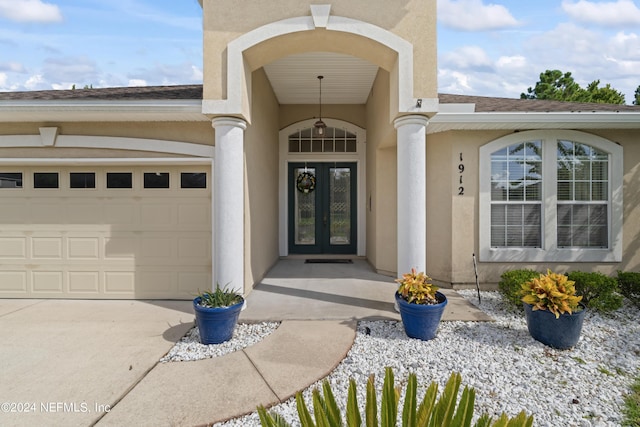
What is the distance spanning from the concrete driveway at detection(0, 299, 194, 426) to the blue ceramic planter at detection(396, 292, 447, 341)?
2915mm

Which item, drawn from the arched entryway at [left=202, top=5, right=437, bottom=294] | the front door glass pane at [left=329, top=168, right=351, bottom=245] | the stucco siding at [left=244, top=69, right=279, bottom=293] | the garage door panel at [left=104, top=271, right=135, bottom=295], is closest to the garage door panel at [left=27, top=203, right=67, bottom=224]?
the garage door panel at [left=104, top=271, right=135, bottom=295]

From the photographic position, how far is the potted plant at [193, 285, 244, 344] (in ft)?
12.0

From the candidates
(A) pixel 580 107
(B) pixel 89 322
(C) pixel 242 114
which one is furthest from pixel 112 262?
(A) pixel 580 107

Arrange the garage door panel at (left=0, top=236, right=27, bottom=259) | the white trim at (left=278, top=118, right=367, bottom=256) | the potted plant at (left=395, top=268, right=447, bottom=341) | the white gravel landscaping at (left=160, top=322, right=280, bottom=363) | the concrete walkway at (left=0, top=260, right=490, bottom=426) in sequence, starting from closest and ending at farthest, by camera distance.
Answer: the concrete walkway at (left=0, top=260, right=490, bottom=426) → the white gravel landscaping at (left=160, top=322, right=280, bottom=363) → the potted plant at (left=395, top=268, right=447, bottom=341) → the garage door panel at (left=0, top=236, right=27, bottom=259) → the white trim at (left=278, top=118, right=367, bottom=256)

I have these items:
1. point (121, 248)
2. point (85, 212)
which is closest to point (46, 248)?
point (85, 212)

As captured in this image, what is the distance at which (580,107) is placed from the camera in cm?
574

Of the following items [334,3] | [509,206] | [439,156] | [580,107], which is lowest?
[509,206]

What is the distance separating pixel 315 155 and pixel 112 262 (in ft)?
18.4

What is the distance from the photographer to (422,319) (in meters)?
3.76

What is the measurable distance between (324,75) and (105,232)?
5418 millimetres

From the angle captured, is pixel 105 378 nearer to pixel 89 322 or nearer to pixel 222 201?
pixel 89 322

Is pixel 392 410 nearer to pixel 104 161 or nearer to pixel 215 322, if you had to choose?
pixel 215 322

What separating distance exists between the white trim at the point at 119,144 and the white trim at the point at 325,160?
3988 mm

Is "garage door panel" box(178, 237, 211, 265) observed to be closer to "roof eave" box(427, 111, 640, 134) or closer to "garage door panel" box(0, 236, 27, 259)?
"garage door panel" box(0, 236, 27, 259)
